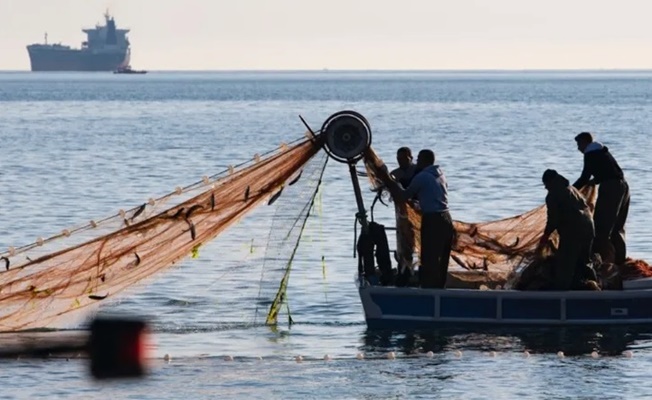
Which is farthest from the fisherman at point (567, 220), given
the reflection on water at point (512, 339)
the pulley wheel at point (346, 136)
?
the pulley wheel at point (346, 136)

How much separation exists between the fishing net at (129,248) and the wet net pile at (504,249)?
1.61 metres

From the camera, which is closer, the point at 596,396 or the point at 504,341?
the point at 596,396

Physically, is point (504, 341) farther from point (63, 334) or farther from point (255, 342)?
point (63, 334)

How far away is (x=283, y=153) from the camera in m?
16.1

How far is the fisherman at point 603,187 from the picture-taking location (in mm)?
16875

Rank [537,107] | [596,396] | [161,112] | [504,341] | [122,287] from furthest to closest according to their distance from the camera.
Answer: [537,107]
[161,112]
[504,341]
[122,287]
[596,396]

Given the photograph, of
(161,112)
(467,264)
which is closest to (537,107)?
(161,112)

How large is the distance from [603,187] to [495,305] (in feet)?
5.46

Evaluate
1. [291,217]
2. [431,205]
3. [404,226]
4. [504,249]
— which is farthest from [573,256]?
[291,217]

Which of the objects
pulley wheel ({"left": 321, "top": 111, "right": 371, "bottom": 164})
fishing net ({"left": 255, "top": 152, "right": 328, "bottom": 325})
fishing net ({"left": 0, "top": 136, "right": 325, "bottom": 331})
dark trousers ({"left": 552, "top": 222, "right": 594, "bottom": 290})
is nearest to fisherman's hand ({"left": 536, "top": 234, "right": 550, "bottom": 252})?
dark trousers ({"left": 552, "top": 222, "right": 594, "bottom": 290})

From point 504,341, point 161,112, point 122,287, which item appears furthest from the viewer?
point 161,112

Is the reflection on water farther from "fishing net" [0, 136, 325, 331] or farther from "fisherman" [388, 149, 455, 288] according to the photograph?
"fishing net" [0, 136, 325, 331]

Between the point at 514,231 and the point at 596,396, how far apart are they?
3.48 meters

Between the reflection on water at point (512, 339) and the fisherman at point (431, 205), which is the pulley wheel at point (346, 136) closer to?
the fisherman at point (431, 205)
